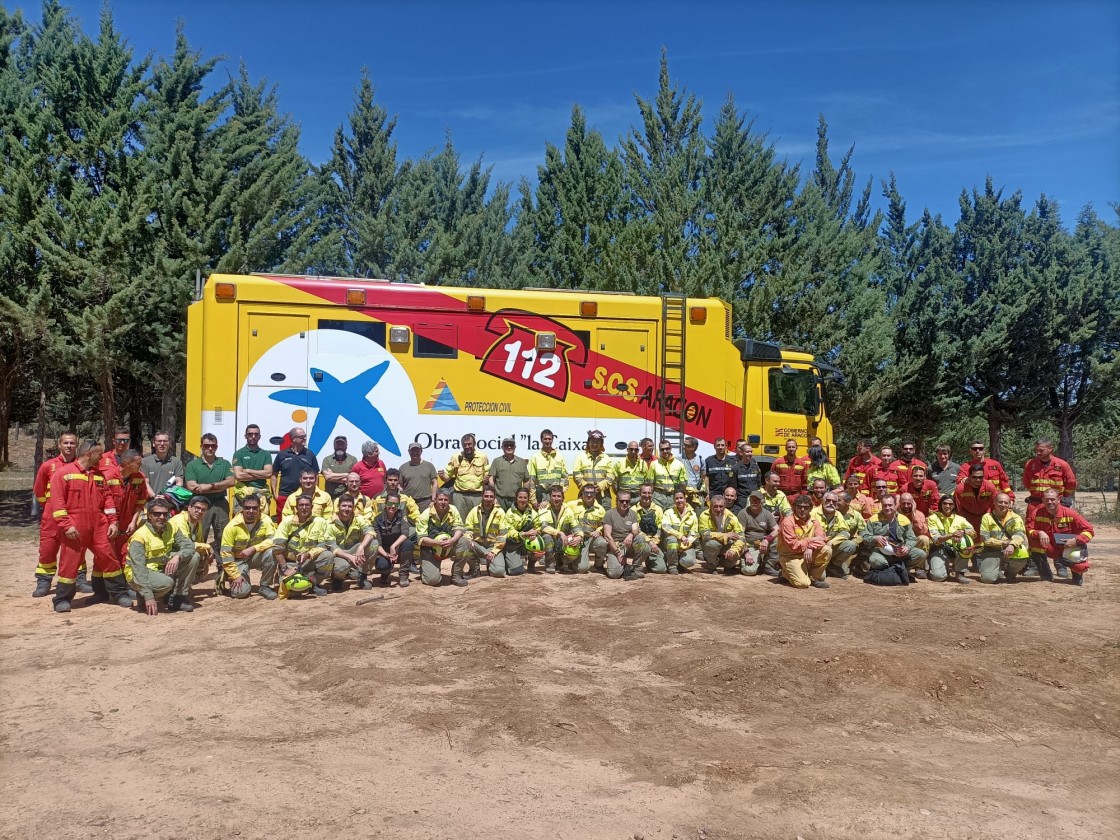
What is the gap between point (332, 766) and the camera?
4.83 meters

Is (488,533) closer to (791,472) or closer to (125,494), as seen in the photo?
(125,494)

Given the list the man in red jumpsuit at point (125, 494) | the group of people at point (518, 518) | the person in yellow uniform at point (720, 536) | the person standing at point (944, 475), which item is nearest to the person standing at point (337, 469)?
the group of people at point (518, 518)

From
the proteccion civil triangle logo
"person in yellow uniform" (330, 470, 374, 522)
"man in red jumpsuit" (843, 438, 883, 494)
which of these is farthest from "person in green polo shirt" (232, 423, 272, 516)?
"man in red jumpsuit" (843, 438, 883, 494)

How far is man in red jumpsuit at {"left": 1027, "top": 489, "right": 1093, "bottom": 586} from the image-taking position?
10.8m

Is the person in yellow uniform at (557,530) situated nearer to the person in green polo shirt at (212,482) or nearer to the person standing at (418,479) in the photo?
the person standing at (418,479)

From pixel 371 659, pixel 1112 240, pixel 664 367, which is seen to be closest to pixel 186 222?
pixel 664 367

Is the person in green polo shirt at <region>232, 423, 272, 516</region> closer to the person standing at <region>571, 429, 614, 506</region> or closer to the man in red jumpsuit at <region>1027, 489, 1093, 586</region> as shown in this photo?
the person standing at <region>571, 429, 614, 506</region>

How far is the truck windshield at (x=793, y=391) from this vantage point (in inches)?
498

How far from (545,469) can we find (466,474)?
1020 millimetres

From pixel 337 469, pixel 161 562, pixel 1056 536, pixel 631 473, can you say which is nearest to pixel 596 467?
pixel 631 473

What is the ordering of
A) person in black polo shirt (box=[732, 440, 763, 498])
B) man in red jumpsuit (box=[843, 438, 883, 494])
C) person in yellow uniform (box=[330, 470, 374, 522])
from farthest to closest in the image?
man in red jumpsuit (box=[843, 438, 883, 494])
person in black polo shirt (box=[732, 440, 763, 498])
person in yellow uniform (box=[330, 470, 374, 522])

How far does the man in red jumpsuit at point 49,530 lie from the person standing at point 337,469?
276 centimetres

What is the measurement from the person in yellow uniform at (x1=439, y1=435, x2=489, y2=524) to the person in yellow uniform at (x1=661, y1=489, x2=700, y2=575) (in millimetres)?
2395

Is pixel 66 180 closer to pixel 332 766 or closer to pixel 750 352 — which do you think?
pixel 750 352
